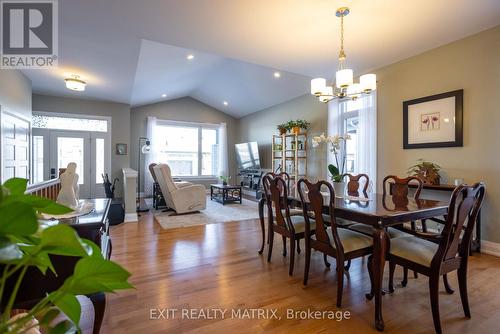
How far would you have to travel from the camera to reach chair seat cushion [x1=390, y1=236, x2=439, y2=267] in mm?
1798

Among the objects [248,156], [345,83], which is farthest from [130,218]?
[345,83]

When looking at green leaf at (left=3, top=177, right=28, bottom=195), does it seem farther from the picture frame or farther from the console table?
the picture frame

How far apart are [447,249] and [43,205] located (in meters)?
2.22

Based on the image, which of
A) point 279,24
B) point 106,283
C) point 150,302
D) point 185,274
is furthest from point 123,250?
point 279,24

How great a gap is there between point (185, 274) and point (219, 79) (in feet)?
19.1

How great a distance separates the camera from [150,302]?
2.09 metres

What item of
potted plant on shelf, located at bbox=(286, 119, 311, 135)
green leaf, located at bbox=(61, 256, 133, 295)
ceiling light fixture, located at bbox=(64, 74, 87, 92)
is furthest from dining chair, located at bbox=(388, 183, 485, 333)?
ceiling light fixture, located at bbox=(64, 74, 87, 92)

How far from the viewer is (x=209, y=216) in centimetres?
521

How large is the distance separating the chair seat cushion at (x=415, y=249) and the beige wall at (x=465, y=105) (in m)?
2.01

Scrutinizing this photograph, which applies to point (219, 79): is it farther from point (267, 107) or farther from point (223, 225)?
point (223, 225)

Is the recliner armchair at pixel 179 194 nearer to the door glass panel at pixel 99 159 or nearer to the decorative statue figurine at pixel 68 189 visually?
the door glass panel at pixel 99 159

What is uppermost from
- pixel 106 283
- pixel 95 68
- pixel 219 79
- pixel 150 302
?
pixel 219 79

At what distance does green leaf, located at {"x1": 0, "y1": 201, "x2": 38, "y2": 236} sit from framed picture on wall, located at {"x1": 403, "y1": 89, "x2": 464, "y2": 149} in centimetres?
437

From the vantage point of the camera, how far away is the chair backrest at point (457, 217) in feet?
5.48
